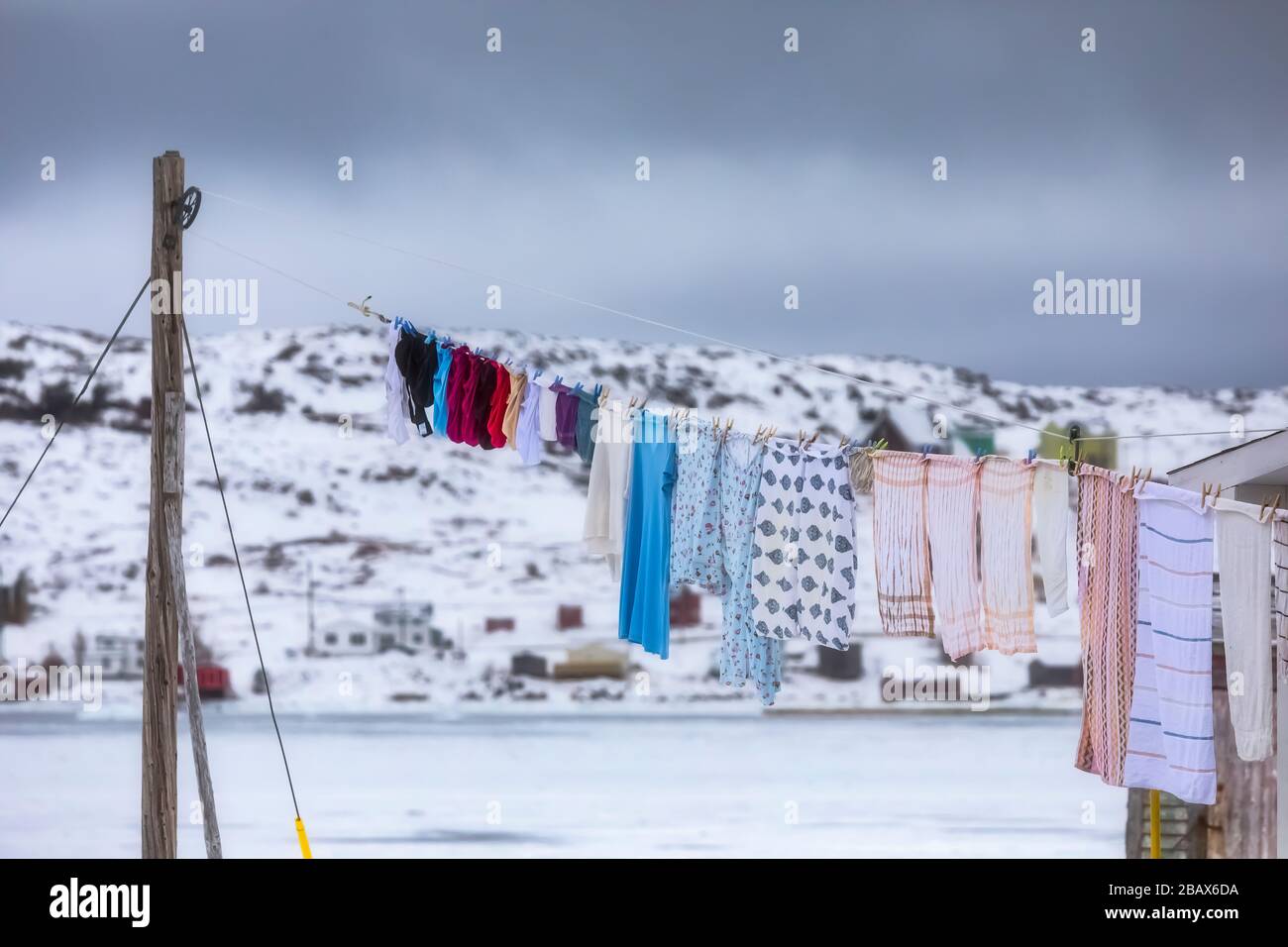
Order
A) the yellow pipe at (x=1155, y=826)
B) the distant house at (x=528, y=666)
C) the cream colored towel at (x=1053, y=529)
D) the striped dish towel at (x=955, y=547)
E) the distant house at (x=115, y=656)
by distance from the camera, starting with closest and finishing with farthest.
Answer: the cream colored towel at (x=1053, y=529)
the striped dish towel at (x=955, y=547)
the yellow pipe at (x=1155, y=826)
the distant house at (x=115, y=656)
the distant house at (x=528, y=666)

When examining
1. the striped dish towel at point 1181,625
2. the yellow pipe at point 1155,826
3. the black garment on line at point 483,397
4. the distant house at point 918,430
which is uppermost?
the distant house at point 918,430

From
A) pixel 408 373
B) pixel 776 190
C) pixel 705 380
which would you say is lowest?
pixel 408 373

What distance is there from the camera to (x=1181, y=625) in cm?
479

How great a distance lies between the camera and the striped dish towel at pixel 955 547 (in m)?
5.43

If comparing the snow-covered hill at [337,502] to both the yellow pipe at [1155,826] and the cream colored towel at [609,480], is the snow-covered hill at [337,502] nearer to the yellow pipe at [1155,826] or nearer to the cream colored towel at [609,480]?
the yellow pipe at [1155,826]

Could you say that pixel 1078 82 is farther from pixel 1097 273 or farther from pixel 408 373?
pixel 408 373

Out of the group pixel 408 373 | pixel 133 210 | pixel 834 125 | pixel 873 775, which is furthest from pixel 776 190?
pixel 408 373

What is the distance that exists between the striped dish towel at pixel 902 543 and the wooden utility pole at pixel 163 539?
2.89m

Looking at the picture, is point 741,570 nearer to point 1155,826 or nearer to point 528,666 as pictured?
point 1155,826

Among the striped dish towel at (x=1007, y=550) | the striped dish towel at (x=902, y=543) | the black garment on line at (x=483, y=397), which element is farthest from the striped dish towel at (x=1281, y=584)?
the black garment on line at (x=483, y=397)

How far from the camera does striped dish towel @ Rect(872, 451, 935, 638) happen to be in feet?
18.1

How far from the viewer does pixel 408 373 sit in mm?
6266

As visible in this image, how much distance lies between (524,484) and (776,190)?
16.0m
